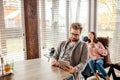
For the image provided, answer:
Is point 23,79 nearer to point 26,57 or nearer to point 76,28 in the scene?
point 76,28

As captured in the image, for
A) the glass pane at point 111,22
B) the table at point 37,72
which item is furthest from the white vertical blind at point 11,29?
the glass pane at point 111,22

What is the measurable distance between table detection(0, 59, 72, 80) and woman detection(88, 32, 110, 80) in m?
1.23

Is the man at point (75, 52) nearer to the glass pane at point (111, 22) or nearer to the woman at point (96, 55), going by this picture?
the woman at point (96, 55)

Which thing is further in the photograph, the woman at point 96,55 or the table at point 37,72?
the woman at point 96,55

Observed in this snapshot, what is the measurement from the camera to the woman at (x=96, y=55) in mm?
3184

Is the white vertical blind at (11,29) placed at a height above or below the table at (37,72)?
above

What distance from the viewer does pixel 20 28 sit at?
Answer: 326cm

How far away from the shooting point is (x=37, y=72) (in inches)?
80.5

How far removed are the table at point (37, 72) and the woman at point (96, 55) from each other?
123 centimetres

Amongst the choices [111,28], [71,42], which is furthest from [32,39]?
[111,28]

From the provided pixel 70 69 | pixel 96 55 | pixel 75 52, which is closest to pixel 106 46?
pixel 96 55

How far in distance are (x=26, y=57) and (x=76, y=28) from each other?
1485 mm

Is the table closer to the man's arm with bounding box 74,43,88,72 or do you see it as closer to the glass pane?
the man's arm with bounding box 74,43,88,72

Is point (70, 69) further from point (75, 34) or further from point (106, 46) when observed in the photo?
point (106, 46)
